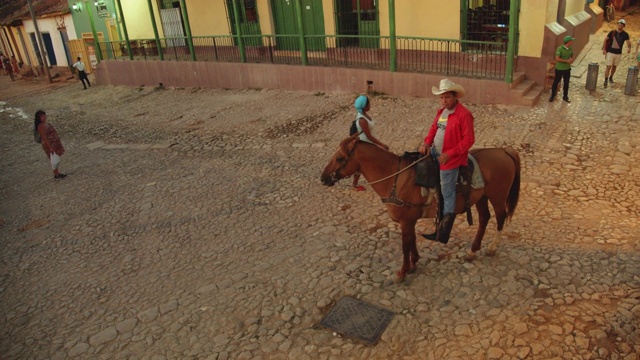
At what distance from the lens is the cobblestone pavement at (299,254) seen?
4375 mm

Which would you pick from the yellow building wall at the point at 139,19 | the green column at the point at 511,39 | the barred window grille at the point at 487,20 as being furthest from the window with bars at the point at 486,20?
the yellow building wall at the point at 139,19

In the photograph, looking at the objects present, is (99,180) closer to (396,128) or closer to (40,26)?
(396,128)

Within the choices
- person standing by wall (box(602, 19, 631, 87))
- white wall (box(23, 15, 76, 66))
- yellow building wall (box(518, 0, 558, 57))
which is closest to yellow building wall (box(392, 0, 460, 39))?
yellow building wall (box(518, 0, 558, 57))

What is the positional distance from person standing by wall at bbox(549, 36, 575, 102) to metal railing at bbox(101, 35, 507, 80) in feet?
4.00

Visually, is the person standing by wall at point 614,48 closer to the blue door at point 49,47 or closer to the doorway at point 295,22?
the doorway at point 295,22

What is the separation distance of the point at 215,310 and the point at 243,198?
293cm

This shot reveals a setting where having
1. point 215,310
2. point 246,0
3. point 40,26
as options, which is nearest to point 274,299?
point 215,310

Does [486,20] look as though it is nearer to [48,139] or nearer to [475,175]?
[475,175]

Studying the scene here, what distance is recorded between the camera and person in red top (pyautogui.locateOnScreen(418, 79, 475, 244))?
172 inches

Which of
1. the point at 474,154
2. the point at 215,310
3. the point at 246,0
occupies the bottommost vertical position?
the point at 215,310

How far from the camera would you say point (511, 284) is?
4812 mm

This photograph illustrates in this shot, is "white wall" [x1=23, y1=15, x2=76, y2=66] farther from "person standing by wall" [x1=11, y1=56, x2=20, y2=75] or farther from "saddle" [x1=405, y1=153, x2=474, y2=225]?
"saddle" [x1=405, y1=153, x2=474, y2=225]

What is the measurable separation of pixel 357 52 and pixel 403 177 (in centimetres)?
1000

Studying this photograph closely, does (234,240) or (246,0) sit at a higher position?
(246,0)
